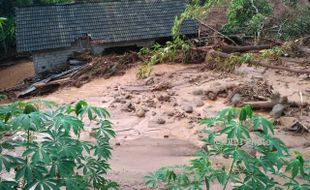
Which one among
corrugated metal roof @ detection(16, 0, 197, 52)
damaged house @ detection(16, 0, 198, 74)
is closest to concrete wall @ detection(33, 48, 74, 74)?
damaged house @ detection(16, 0, 198, 74)

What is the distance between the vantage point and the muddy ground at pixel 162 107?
278 inches

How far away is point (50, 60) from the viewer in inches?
622

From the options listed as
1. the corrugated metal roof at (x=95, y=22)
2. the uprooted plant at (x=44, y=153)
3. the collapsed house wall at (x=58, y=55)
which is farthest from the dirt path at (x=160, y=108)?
the corrugated metal roof at (x=95, y=22)

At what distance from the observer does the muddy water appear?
1806 centimetres

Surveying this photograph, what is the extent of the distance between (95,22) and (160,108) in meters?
7.89

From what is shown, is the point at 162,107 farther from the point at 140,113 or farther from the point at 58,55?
the point at 58,55

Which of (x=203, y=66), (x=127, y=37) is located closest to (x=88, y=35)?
(x=127, y=37)

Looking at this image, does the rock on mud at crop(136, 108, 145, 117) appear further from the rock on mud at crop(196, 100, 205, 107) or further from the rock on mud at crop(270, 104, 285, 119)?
the rock on mud at crop(270, 104, 285, 119)

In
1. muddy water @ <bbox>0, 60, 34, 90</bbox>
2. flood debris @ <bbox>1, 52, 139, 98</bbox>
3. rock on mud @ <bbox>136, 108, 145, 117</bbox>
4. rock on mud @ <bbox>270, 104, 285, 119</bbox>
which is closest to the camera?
rock on mud @ <bbox>270, 104, 285, 119</bbox>

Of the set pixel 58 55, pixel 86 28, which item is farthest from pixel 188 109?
pixel 86 28

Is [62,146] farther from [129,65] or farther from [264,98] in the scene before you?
[129,65]

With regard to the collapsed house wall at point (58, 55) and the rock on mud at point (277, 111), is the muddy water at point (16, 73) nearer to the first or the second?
the collapsed house wall at point (58, 55)

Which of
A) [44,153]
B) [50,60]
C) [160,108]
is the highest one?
[44,153]

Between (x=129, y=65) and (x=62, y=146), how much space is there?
11.4 metres
